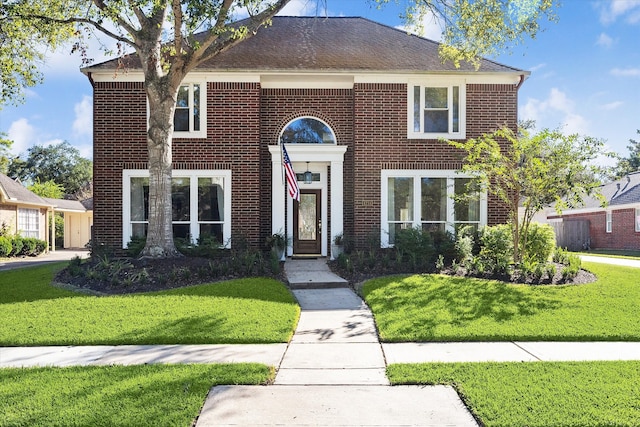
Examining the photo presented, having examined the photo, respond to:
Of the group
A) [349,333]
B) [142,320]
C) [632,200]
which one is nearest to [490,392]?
[349,333]

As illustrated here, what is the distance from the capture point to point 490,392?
4.45m

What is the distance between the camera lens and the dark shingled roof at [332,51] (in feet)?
46.8

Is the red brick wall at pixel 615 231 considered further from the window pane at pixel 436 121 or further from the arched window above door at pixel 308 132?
the arched window above door at pixel 308 132

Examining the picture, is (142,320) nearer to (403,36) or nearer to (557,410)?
(557,410)

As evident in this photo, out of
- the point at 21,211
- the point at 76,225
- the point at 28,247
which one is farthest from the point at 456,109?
the point at 76,225

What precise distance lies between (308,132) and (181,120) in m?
3.74

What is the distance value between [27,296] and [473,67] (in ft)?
42.5

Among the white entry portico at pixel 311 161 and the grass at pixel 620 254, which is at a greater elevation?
the white entry portico at pixel 311 161

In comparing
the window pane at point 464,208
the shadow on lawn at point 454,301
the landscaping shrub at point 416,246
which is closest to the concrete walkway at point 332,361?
the shadow on lawn at point 454,301

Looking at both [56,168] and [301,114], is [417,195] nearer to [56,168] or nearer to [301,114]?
Answer: [301,114]

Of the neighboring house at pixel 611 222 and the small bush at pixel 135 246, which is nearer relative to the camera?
the small bush at pixel 135 246

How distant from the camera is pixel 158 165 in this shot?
11555 millimetres

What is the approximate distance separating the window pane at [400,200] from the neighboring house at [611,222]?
48.3 feet

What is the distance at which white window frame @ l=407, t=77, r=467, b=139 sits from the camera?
47.3 ft
